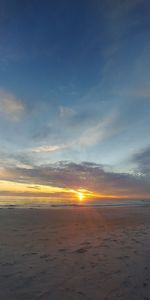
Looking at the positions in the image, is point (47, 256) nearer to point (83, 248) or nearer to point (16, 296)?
point (83, 248)

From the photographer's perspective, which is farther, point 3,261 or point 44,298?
point 3,261

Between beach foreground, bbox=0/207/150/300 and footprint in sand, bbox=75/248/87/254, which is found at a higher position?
footprint in sand, bbox=75/248/87/254

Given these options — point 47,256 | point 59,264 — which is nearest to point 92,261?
point 59,264

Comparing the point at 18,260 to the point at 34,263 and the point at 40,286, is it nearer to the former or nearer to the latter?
the point at 34,263

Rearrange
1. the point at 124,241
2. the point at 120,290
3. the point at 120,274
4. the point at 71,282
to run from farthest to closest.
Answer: the point at 124,241 < the point at 120,274 < the point at 71,282 < the point at 120,290

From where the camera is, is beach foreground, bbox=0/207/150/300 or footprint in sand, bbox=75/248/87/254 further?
footprint in sand, bbox=75/248/87/254

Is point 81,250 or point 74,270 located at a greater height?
point 81,250

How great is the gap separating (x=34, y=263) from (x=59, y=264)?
1053 millimetres

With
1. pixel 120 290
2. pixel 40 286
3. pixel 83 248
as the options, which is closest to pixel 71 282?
pixel 40 286

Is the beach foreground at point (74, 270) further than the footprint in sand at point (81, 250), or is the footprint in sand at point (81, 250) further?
the footprint in sand at point (81, 250)

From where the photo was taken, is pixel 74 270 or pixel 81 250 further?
pixel 81 250

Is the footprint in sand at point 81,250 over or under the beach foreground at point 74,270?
over

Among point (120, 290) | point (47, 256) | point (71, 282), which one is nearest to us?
point (120, 290)

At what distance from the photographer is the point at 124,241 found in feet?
48.5
